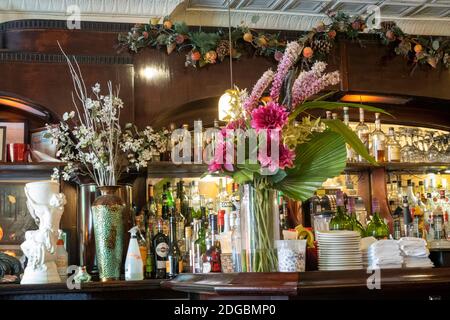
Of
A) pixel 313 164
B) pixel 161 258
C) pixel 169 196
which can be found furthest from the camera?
pixel 169 196

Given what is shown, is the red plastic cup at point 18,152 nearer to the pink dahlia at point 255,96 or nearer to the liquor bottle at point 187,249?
the liquor bottle at point 187,249

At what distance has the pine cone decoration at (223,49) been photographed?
459 cm

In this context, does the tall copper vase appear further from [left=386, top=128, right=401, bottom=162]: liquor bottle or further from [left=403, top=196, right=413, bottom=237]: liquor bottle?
[left=386, top=128, right=401, bottom=162]: liquor bottle

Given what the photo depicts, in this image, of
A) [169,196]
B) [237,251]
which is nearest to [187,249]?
[169,196]

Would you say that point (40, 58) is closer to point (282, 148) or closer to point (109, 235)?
point (109, 235)

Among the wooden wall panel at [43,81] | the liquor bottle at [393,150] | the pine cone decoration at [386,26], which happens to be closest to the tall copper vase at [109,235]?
the wooden wall panel at [43,81]

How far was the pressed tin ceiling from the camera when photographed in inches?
187

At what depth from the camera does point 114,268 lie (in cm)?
382

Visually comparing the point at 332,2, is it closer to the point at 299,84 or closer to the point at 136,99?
the point at 136,99

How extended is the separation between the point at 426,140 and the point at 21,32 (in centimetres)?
300

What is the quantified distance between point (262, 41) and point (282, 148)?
2.73m

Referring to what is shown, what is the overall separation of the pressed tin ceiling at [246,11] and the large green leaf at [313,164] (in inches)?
118

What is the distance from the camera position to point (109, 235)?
12.5 feet
